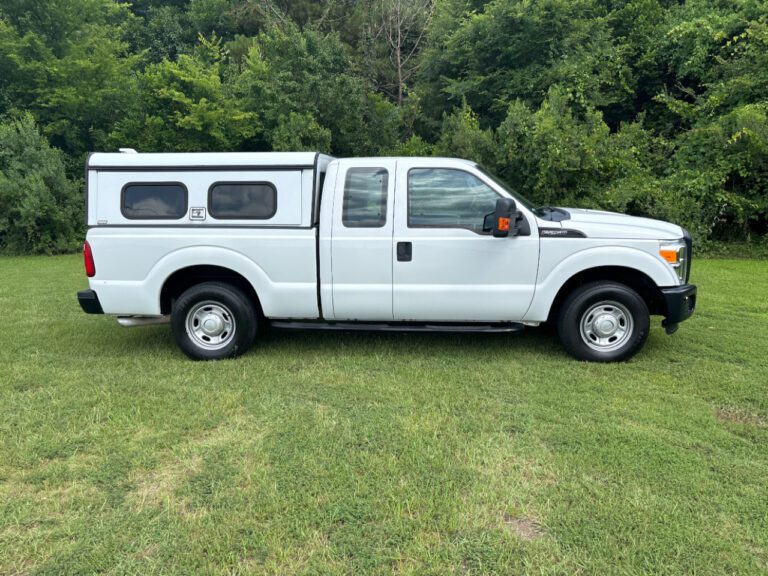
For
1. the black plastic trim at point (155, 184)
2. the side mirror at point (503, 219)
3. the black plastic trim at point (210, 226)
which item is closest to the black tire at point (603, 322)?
the side mirror at point (503, 219)

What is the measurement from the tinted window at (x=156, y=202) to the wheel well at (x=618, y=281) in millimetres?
3668

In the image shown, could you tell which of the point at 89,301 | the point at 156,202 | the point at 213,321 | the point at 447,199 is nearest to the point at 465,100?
the point at 447,199

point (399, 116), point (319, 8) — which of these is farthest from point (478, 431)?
point (319, 8)

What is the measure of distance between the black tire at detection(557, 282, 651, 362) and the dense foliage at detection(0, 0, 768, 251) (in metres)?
7.94

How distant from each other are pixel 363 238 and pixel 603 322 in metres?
2.34

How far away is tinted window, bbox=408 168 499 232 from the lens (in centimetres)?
486

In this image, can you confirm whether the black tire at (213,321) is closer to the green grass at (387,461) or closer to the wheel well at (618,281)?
the green grass at (387,461)

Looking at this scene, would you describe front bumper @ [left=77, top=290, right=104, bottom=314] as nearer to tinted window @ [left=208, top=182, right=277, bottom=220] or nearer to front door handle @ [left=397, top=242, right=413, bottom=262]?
tinted window @ [left=208, top=182, right=277, bottom=220]

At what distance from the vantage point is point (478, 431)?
3.54 metres

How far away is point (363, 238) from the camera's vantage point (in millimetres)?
4863

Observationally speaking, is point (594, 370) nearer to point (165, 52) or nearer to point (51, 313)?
point (51, 313)

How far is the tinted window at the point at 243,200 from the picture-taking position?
4941 millimetres

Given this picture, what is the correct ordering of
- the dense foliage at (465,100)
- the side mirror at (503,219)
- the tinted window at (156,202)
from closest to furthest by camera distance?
the side mirror at (503,219)
the tinted window at (156,202)
the dense foliage at (465,100)

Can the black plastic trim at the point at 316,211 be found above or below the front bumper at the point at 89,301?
above
